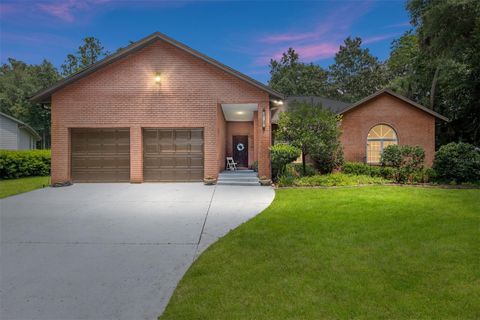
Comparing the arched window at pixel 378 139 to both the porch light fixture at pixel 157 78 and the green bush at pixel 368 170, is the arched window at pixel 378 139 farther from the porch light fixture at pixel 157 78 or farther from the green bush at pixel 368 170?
the porch light fixture at pixel 157 78

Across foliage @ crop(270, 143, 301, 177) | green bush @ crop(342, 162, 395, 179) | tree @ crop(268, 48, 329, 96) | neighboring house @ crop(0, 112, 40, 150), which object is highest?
tree @ crop(268, 48, 329, 96)

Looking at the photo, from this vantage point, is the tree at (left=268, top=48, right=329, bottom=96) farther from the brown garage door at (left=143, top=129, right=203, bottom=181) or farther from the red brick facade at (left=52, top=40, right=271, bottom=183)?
the brown garage door at (left=143, top=129, right=203, bottom=181)

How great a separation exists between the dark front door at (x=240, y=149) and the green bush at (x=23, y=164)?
12.7 meters

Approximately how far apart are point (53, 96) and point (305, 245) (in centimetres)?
1293

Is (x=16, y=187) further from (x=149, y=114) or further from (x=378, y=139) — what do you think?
(x=378, y=139)

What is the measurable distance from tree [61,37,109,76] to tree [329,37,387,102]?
35.1 m

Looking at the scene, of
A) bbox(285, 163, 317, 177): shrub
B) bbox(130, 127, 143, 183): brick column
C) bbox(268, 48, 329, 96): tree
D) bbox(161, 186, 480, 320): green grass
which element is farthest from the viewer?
bbox(268, 48, 329, 96): tree

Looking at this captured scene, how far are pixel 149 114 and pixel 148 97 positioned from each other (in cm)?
76

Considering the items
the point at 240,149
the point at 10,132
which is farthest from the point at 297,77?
the point at 10,132

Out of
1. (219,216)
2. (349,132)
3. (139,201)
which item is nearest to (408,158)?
(349,132)

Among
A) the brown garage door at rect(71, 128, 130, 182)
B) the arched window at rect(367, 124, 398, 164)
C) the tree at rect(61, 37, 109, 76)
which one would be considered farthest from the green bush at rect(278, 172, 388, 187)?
the tree at rect(61, 37, 109, 76)

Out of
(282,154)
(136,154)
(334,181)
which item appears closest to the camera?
(334,181)

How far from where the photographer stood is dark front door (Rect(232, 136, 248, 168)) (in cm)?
1852

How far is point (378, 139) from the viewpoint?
16453 millimetres
